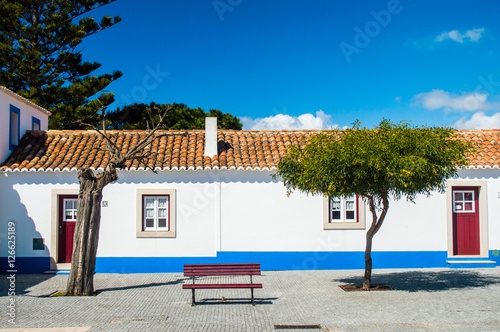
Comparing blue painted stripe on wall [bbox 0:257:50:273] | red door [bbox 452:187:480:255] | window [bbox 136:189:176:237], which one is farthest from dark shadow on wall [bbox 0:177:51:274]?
red door [bbox 452:187:480:255]

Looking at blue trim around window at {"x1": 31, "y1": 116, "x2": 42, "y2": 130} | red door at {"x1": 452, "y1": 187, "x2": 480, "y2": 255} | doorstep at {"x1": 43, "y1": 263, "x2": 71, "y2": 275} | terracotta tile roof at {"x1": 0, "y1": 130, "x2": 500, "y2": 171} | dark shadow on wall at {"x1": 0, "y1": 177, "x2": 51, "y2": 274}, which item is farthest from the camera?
blue trim around window at {"x1": 31, "y1": 116, "x2": 42, "y2": 130}

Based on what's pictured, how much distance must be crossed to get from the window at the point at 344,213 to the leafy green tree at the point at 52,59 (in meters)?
15.4

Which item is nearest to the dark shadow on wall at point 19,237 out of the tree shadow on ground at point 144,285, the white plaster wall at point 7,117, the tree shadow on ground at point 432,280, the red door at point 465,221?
the white plaster wall at point 7,117

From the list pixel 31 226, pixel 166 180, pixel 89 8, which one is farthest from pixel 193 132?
pixel 89 8

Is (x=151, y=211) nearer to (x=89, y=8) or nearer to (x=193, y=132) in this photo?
(x=193, y=132)

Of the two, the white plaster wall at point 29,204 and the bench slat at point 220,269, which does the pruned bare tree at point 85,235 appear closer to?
the bench slat at point 220,269

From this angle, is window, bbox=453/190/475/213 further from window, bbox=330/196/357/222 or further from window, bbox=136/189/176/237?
window, bbox=136/189/176/237

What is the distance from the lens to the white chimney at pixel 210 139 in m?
12.6

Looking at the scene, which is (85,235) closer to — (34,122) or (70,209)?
(70,209)

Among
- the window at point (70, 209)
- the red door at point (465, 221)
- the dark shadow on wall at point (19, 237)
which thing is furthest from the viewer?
the red door at point (465, 221)

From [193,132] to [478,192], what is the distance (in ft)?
27.9

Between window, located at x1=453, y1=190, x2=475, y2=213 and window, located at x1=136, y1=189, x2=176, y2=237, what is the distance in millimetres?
7761

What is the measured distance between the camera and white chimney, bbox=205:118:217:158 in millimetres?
12625

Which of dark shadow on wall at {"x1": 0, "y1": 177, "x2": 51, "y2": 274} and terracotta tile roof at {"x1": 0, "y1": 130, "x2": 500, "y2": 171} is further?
terracotta tile roof at {"x1": 0, "y1": 130, "x2": 500, "y2": 171}
